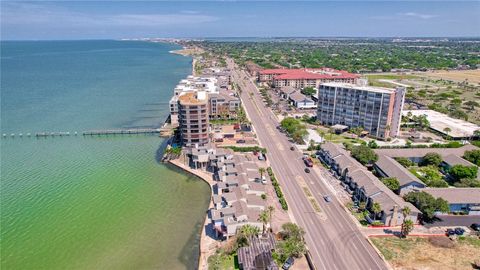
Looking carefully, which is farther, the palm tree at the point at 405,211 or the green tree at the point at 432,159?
the green tree at the point at 432,159

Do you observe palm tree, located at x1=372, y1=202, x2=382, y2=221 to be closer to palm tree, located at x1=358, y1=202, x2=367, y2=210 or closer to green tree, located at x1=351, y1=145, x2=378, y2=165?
palm tree, located at x1=358, y1=202, x2=367, y2=210

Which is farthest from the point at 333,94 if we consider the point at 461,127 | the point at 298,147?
the point at 461,127

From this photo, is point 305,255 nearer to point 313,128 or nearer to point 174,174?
point 174,174

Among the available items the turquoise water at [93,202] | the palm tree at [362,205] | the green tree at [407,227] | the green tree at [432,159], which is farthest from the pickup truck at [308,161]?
the green tree at [407,227]

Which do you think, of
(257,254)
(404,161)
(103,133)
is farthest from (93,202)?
(404,161)

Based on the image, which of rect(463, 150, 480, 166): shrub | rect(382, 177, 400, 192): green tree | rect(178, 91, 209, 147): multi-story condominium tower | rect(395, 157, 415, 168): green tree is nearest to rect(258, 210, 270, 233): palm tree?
rect(382, 177, 400, 192): green tree

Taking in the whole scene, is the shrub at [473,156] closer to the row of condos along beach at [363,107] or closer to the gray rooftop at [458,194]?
the gray rooftop at [458,194]

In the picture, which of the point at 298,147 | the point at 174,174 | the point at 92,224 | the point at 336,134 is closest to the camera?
the point at 92,224
